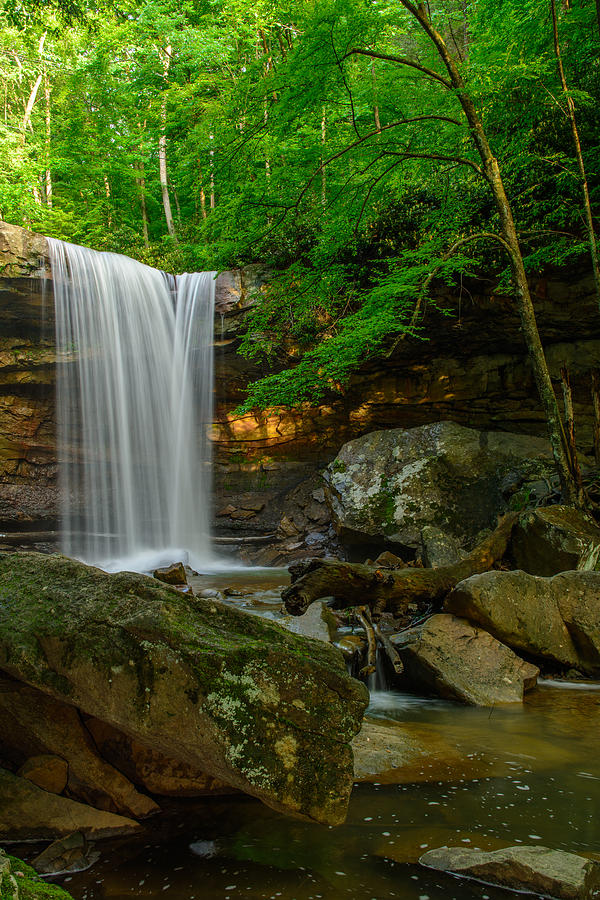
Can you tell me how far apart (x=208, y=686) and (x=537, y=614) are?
3.64m

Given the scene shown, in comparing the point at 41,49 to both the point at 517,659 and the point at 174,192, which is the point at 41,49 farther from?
the point at 517,659

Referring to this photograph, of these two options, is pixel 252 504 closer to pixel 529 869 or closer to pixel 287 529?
pixel 287 529

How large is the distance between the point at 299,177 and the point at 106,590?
7.14 meters

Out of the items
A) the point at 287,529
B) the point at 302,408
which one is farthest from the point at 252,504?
the point at 302,408

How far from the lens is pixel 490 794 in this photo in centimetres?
283

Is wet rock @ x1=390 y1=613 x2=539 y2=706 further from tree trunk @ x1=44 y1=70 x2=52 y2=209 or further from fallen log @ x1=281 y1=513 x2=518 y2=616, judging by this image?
tree trunk @ x1=44 y1=70 x2=52 y2=209

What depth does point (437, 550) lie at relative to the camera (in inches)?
277

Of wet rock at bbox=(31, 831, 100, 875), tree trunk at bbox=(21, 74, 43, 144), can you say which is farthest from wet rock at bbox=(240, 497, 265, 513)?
tree trunk at bbox=(21, 74, 43, 144)

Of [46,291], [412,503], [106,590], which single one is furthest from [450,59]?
[46,291]

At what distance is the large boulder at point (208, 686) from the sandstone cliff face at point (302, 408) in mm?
9802

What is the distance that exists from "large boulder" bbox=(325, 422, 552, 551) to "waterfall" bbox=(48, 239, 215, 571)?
4675 mm

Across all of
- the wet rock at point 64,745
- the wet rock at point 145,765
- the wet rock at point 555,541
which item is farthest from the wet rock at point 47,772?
the wet rock at point 555,541

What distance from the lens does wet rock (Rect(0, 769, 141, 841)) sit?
242 centimetres

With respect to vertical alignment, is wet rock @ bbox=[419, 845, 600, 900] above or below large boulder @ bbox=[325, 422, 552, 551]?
below
